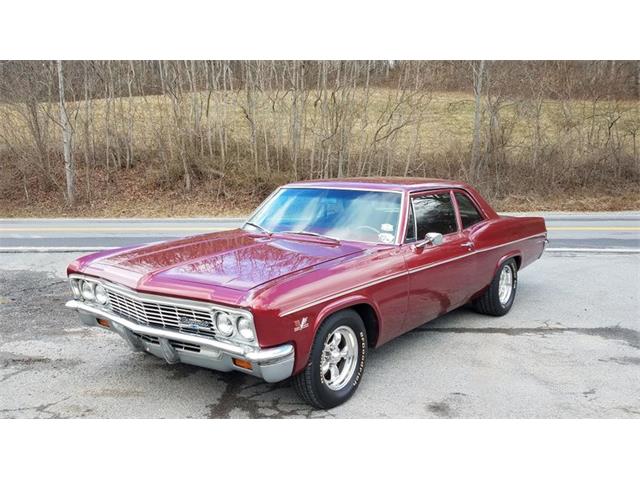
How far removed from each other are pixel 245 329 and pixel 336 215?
71.9 inches

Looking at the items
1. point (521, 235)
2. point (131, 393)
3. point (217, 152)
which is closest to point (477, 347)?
point (521, 235)

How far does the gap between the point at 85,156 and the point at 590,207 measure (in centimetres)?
1900

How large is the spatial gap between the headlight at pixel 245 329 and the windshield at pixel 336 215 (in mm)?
1561

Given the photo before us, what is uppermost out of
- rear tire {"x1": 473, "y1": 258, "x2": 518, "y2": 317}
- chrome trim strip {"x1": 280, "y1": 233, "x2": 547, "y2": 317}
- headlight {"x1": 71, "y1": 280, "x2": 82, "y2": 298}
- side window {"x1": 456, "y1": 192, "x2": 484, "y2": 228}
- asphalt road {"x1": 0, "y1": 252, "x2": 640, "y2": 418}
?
side window {"x1": 456, "y1": 192, "x2": 484, "y2": 228}

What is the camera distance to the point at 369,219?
473cm

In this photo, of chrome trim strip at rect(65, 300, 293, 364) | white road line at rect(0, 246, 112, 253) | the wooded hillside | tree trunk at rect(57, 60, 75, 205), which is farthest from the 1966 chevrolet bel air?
tree trunk at rect(57, 60, 75, 205)

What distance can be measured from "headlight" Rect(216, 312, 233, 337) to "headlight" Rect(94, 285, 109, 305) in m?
1.24

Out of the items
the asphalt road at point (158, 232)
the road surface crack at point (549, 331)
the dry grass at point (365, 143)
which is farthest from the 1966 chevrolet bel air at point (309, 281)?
the dry grass at point (365, 143)

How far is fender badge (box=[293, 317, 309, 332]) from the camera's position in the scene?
3419 millimetres

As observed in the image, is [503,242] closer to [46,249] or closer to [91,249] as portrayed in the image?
[91,249]

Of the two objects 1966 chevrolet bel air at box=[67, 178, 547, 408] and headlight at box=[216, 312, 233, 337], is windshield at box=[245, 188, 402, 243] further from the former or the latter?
headlight at box=[216, 312, 233, 337]

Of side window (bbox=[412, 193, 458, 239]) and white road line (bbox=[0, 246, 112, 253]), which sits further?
white road line (bbox=[0, 246, 112, 253])

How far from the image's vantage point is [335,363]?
12.8 ft

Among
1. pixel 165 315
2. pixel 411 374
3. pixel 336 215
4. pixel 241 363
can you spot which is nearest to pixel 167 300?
pixel 165 315
